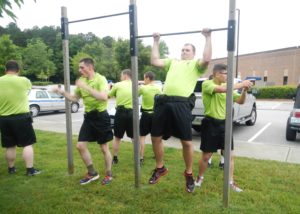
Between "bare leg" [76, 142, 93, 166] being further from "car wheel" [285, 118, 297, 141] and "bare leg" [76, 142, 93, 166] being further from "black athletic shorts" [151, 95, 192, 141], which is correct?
"car wheel" [285, 118, 297, 141]

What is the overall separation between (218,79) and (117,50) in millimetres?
38004

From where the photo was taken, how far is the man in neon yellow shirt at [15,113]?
509 centimetres

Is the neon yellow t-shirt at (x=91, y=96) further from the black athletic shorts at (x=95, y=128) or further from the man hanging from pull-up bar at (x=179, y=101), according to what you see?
the man hanging from pull-up bar at (x=179, y=101)

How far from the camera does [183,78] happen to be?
4004 millimetres

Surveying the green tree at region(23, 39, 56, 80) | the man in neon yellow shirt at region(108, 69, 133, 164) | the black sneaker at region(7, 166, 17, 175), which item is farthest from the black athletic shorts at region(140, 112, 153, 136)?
the green tree at region(23, 39, 56, 80)

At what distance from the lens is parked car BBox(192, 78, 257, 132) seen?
9.16 meters

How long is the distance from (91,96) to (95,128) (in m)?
0.50

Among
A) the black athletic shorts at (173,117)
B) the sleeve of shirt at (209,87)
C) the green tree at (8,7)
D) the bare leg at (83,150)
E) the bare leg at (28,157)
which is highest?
the green tree at (8,7)

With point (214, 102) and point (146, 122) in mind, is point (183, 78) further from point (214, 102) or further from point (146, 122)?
point (146, 122)

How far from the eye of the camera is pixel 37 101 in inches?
634

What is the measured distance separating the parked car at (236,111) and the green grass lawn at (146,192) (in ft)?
10.7

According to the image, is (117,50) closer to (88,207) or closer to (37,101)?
(37,101)

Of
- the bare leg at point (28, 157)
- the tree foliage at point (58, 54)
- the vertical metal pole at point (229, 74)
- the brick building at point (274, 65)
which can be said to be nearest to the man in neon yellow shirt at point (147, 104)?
the bare leg at point (28, 157)

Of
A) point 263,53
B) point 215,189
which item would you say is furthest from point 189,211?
point 263,53
